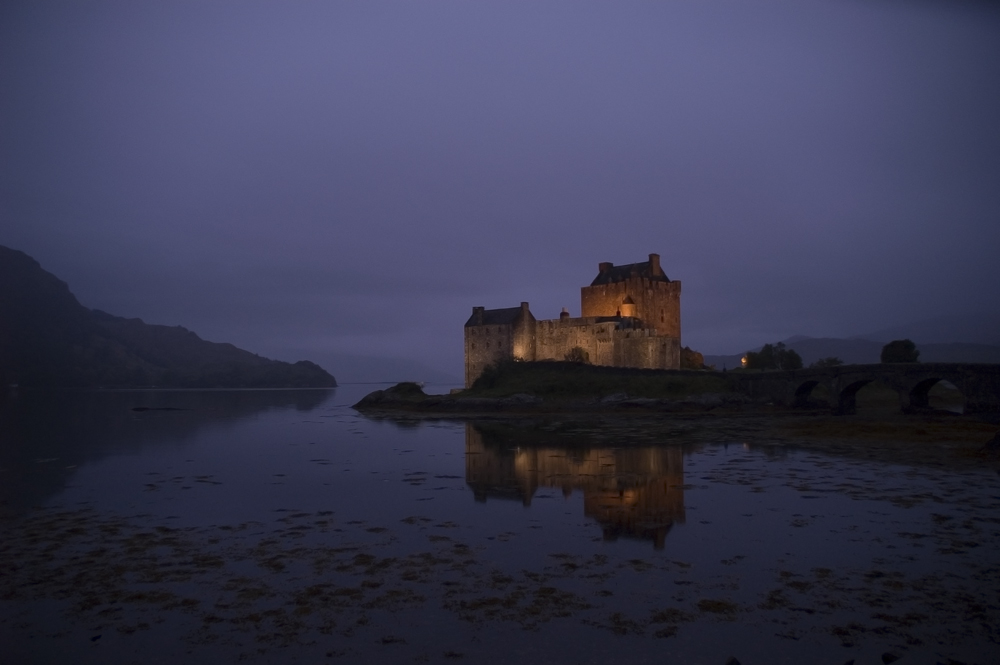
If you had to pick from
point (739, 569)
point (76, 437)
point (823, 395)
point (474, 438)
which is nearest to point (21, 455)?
point (76, 437)

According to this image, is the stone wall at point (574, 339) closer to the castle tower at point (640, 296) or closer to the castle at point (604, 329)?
the castle at point (604, 329)

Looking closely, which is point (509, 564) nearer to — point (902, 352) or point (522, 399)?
point (522, 399)

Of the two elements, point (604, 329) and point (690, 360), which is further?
point (690, 360)

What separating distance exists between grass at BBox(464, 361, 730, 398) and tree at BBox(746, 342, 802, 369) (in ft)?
45.4

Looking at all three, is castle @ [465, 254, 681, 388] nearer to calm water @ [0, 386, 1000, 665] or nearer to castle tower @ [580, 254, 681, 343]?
castle tower @ [580, 254, 681, 343]

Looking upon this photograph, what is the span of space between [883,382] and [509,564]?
147 ft

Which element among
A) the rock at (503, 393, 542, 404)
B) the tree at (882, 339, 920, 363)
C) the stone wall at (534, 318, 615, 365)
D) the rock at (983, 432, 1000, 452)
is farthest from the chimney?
the rock at (983, 432, 1000, 452)

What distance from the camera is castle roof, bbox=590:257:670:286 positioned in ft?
207

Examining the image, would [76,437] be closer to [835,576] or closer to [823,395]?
[835,576]

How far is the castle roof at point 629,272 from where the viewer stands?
63.2 m

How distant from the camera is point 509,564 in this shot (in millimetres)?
11875

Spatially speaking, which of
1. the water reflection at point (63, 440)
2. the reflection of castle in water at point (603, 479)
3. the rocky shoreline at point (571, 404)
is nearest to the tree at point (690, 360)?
the rocky shoreline at point (571, 404)

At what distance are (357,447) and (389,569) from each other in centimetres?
2296

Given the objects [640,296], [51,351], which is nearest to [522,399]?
[640,296]
